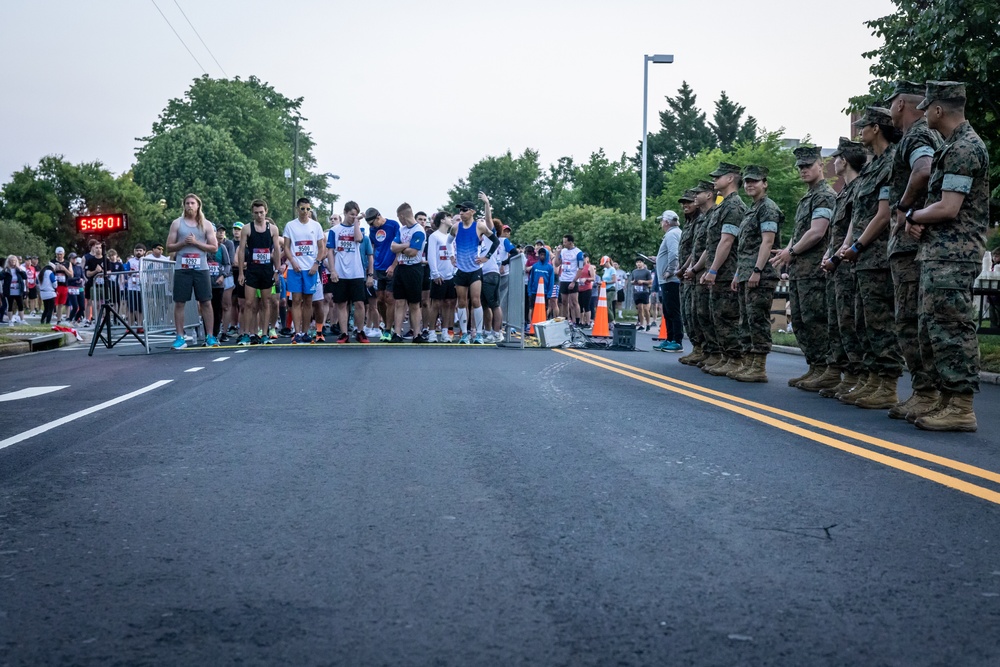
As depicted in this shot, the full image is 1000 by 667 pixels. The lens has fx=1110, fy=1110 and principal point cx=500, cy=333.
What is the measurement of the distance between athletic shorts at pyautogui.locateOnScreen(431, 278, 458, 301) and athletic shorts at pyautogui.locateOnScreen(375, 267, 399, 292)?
0.80 meters

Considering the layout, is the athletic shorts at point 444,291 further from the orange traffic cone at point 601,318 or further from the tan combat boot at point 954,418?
the tan combat boot at point 954,418

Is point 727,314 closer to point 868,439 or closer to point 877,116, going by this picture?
point 877,116

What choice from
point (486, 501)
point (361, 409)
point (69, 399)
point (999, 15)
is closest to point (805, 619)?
point (486, 501)

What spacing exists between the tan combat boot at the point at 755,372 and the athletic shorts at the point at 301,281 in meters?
7.91

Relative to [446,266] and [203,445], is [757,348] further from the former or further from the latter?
[446,266]

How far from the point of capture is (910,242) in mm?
7473

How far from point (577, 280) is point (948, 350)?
2020cm

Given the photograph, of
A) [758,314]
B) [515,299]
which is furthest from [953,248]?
[515,299]

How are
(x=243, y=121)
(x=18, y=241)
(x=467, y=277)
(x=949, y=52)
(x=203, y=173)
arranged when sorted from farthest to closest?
(x=243, y=121) < (x=203, y=173) < (x=18, y=241) < (x=467, y=277) < (x=949, y=52)

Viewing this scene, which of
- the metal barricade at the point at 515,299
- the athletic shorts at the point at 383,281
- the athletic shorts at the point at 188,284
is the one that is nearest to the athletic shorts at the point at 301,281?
the athletic shorts at the point at 383,281

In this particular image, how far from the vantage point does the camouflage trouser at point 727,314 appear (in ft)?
37.6

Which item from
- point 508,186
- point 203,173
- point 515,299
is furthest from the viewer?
point 508,186

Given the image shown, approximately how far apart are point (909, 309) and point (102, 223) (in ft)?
39.9

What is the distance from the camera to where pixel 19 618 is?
3145 millimetres
